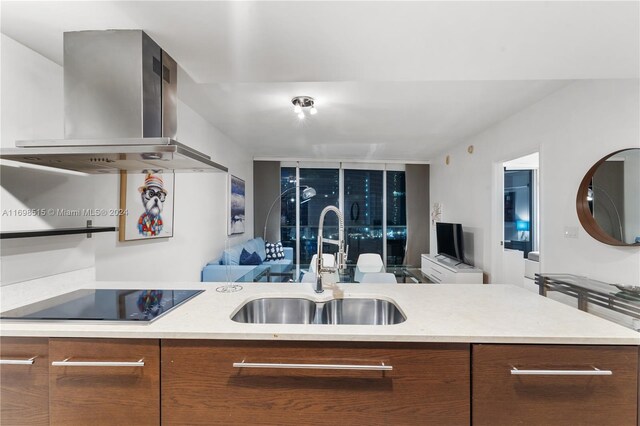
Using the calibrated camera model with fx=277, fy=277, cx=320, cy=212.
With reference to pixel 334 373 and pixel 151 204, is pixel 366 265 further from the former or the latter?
pixel 334 373

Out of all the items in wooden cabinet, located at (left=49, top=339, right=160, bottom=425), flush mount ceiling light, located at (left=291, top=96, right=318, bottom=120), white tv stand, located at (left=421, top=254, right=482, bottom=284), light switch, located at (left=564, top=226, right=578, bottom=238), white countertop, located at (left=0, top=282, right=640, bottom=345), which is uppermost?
flush mount ceiling light, located at (left=291, top=96, right=318, bottom=120)

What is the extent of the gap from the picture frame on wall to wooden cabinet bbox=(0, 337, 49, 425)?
3.07 metres

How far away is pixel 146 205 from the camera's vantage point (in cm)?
221

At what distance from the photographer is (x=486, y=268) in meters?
3.68

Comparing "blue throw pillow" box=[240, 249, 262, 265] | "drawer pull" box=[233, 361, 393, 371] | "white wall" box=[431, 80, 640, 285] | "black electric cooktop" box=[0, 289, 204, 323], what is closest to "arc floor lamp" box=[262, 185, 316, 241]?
"blue throw pillow" box=[240, 249, 262, 265]

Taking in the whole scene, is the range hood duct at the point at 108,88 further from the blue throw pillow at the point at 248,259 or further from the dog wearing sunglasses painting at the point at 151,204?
the blue throw pillow at the point at 248,259

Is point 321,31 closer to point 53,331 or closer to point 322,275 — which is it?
point 322,275

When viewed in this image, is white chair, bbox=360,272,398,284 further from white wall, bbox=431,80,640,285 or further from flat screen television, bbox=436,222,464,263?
flat screen television, bbox=436,222,464,263

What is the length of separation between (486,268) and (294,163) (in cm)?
393

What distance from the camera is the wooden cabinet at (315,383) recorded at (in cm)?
88

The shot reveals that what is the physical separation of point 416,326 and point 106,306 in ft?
4.01

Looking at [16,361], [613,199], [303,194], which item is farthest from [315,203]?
[16,361]

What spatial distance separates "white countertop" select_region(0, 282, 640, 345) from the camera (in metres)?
0.88

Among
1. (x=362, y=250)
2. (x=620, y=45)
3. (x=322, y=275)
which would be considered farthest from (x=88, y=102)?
(x=362, y=250)
